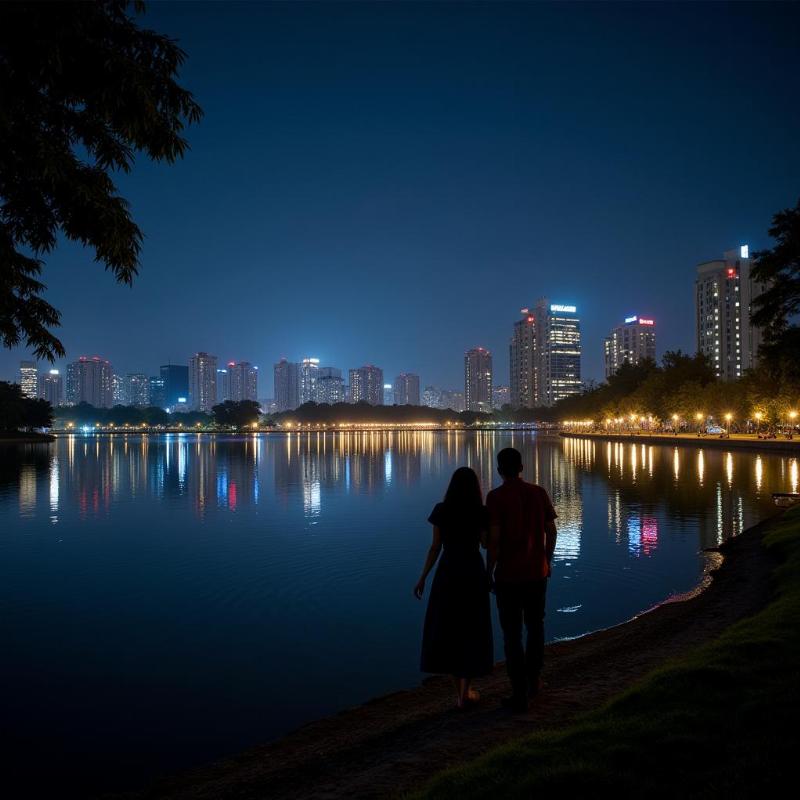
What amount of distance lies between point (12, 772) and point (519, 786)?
5.85 m

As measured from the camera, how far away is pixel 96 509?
28.5 metres

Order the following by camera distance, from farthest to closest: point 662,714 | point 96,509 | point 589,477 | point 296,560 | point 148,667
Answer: point 589,477 < point 96,509 < point 296,560 < point 148,667 < point 662,714

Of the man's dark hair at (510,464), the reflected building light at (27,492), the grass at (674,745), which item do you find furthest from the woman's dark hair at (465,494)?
the reflected building light at (27,492)

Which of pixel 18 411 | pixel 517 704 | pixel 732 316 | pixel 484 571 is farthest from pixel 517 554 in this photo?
pixel 732 316

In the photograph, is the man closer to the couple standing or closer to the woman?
the couple standing

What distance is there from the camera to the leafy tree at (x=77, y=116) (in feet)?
19.3

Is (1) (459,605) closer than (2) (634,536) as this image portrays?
Yes

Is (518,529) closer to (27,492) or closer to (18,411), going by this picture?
(27,492)

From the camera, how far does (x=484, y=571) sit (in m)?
6.77

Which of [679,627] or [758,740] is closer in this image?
[758,740]

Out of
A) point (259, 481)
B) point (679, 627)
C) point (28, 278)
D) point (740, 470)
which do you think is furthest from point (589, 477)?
point (28, 278)

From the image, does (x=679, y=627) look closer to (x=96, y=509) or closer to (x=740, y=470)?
(x=96, y=509)

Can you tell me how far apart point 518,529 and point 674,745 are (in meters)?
2.29

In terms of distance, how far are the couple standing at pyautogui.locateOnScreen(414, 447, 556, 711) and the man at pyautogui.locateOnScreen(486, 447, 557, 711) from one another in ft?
0.03
